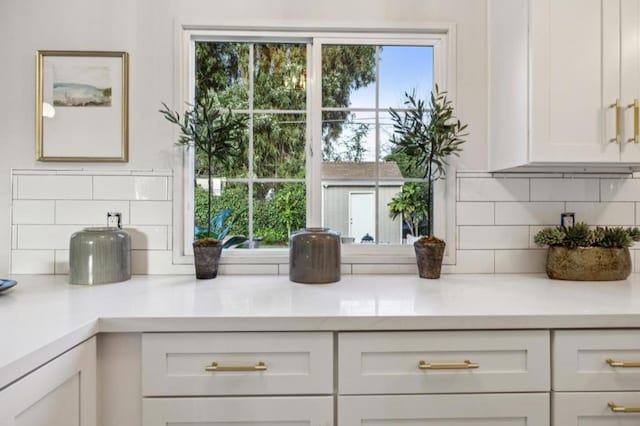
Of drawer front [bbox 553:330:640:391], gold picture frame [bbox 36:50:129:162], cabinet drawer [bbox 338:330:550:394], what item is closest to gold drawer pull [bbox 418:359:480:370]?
cabinet drawer [bbox 338:330:550:394]

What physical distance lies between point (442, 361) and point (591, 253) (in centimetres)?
93

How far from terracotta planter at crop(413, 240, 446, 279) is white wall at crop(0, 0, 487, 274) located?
0.44m

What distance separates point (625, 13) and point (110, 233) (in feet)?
7.04

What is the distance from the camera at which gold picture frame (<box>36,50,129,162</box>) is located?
5.12 feet

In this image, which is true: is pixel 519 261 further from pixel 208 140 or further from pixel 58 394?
pixel 58 394

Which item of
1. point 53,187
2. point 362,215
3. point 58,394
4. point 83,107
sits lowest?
point 58,394

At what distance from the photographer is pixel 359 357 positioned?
39.7 inches

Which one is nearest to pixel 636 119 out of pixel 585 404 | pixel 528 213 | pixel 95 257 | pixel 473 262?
pixel 528 213

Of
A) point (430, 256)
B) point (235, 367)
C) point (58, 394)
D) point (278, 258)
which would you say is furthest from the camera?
point (278, 258)

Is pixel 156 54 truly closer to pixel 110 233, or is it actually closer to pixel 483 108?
pixel 110 233

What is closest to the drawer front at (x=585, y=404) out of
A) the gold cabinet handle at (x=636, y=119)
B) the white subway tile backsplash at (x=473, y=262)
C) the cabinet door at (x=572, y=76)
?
the white subway tile backsplash at (x=473, y=262)

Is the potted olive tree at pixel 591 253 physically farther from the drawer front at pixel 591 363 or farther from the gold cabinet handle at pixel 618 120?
the drawer front at pixel 591 363

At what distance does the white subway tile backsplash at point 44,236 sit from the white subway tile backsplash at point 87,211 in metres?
0.04

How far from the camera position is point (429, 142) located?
5.06ft
